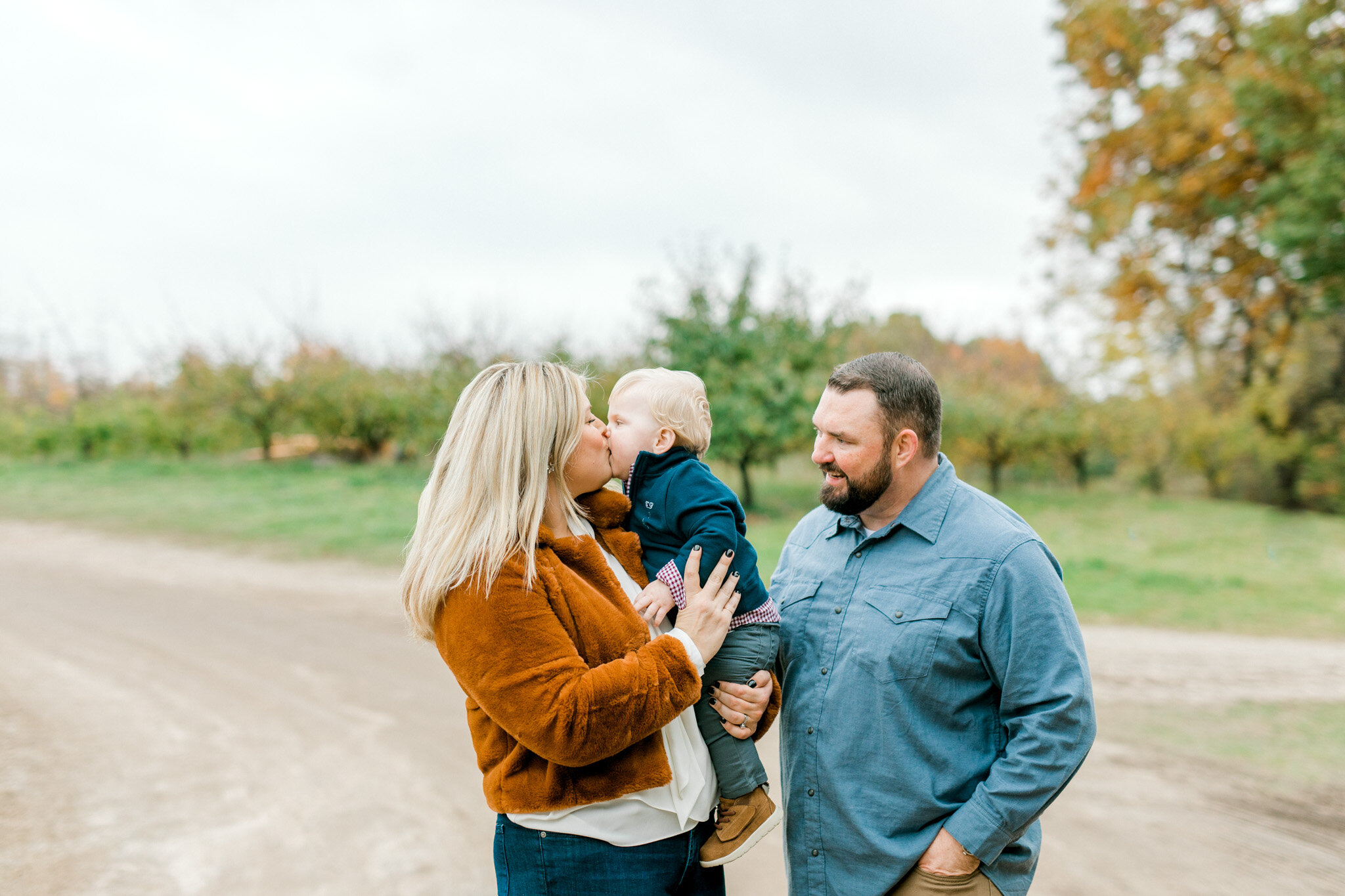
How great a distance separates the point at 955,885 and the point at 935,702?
0.40 metres

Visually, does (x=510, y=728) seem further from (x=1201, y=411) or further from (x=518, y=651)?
(x=1201, y=411)

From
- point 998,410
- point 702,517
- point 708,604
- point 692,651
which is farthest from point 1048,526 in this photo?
point 692,651

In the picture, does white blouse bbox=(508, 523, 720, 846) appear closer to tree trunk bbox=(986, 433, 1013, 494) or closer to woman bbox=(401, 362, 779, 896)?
woman bbox=(401, 362, 779, 896)

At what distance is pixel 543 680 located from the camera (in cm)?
167

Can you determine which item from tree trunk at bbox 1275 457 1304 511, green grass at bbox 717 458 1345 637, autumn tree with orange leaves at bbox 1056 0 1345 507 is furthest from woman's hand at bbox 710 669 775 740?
tree trunk at bbox 1275 457 1304 511

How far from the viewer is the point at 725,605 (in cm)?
199

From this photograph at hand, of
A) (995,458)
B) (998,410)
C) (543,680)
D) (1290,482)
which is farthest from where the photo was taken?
(995,458)

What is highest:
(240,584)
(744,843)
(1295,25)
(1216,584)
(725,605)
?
(1295,25)

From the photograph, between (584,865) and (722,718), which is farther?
(722,718)

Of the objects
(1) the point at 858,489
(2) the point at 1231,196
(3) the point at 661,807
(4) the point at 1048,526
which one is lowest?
(4) the point at 1048,526

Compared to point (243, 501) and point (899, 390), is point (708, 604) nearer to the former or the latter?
point (899, 390)

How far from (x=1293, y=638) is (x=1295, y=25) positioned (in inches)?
358

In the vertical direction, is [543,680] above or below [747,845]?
above

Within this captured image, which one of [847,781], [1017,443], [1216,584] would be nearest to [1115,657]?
[1216,584]
